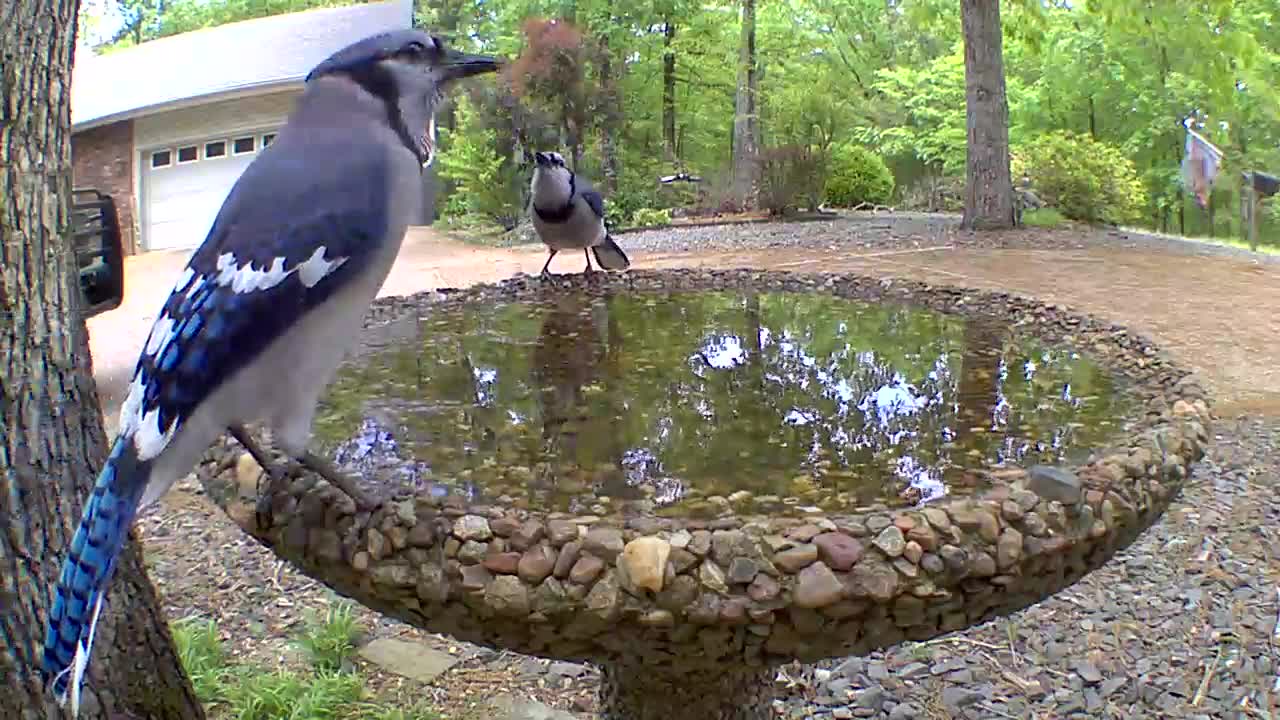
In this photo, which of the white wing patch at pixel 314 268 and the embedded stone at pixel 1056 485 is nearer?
the white wing patch at pixel 314 268

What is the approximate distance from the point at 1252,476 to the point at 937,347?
8.53ft

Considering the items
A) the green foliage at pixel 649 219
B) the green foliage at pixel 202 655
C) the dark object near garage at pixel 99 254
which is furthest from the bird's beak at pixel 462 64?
the green foliage at pixel 649 219

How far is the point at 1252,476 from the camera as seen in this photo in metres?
4.41

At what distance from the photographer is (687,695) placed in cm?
219

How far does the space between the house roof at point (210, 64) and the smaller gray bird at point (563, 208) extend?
20.1 feet

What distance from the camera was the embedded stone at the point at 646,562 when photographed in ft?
4.31

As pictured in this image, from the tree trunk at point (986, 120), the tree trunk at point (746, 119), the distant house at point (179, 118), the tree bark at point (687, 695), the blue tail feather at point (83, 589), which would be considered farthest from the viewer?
the tree trunk at point (746, 119)

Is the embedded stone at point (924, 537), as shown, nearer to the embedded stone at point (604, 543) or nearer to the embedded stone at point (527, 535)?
the embedded stone at point (604, 543)

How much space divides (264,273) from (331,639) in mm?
2027

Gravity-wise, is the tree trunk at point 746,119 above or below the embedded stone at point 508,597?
above

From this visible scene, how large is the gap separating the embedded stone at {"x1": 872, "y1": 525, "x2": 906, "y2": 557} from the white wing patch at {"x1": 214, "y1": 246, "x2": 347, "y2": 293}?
2.92 feet

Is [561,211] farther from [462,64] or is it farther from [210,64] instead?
[210,64]

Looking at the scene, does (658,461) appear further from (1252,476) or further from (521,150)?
(521,150)

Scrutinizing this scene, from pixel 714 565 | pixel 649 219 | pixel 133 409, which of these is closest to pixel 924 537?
pixel 714 565
